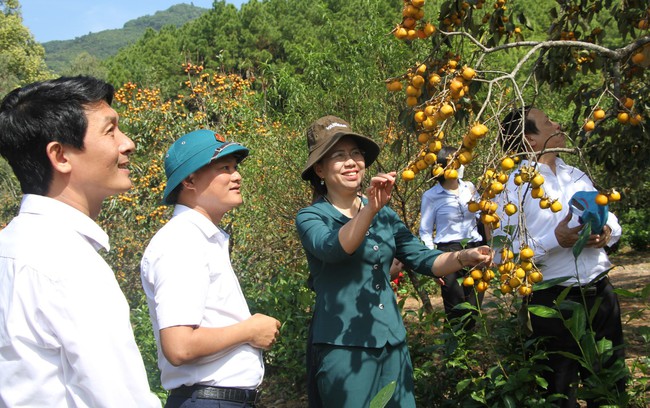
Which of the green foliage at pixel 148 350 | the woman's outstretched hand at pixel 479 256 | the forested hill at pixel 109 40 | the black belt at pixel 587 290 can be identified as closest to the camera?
the woman's outstretched hand at pixel 479 256

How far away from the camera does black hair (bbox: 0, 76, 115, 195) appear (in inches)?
59.0

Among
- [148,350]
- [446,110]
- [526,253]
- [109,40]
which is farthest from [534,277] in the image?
[109,40]

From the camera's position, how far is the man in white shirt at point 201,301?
1.92m

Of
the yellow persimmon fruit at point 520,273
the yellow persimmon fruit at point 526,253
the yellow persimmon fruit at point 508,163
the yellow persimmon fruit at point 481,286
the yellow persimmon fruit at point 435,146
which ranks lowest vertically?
the yellow persimmon fruit at point 481,286

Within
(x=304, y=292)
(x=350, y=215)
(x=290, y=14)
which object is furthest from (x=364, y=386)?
(x=290, y=14)

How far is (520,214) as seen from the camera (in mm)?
2078

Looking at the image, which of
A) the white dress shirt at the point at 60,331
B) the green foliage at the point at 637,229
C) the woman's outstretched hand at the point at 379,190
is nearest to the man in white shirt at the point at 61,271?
Answer: the white dress shirt at the point at 60,331

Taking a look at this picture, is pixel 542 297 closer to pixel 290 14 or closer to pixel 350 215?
pixel 350 215

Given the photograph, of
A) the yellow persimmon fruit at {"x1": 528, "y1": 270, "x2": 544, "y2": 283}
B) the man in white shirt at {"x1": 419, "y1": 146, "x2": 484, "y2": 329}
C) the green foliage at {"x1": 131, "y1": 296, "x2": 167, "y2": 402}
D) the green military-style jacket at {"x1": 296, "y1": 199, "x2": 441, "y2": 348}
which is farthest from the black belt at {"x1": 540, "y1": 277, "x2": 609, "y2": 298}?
the green foliage at {"x1": 131, "y1": 296, "x2": 167, "y2": 402}

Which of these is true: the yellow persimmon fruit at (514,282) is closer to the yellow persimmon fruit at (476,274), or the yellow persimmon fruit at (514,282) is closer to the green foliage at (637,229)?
Result: the yellow persimmon fruit at (476,274)

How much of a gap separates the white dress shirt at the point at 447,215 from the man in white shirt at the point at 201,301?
296 cm

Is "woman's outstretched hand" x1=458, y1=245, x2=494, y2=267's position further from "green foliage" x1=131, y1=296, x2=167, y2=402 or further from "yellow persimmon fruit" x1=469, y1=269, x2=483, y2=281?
"green foliage" x1=131, y1=296, x2=167, y2=402

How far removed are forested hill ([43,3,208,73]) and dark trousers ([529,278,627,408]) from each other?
103 metres

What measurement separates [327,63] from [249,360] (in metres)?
4.50
